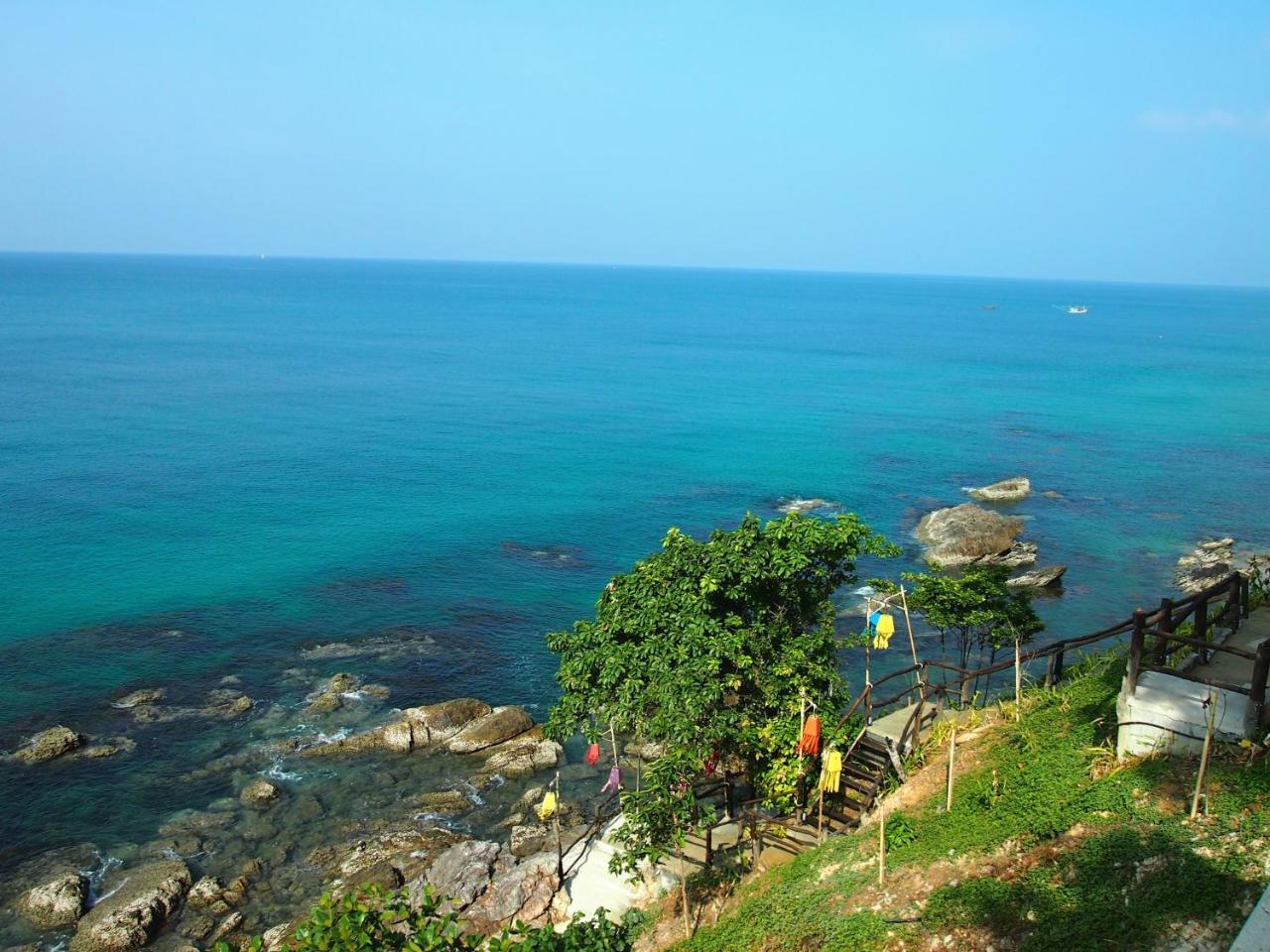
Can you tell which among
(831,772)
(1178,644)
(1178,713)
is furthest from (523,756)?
(1178,713)

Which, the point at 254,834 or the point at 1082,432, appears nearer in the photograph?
the point at 254,834

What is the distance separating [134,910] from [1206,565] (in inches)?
2116

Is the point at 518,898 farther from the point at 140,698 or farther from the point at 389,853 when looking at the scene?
the point at 140,698

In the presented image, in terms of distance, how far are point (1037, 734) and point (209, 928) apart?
72.2 ft

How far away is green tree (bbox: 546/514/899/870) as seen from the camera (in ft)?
62.0

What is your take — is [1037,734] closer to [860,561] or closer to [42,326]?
[860,561]

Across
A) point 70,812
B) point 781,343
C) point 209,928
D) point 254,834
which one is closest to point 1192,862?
point 209,928

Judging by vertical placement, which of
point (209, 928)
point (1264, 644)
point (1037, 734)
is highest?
point (1264, 644)

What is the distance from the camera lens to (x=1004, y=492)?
66500 mm

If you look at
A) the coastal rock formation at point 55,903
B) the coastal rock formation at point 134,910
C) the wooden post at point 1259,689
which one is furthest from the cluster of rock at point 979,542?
the coastal rock formation at point 55,903

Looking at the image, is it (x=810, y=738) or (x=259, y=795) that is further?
(x=259, y=795)

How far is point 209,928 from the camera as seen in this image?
25.6 meters

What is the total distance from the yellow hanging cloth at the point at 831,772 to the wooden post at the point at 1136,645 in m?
5.84

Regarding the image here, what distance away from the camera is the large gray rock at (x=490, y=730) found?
34562 millimetres
